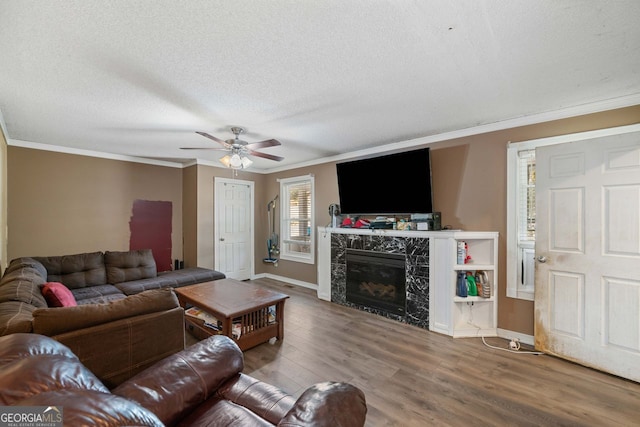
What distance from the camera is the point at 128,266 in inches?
157

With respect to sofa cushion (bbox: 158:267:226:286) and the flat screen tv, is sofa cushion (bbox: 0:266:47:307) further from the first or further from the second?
the flat screen tv

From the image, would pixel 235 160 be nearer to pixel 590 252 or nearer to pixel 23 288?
pixel 23 288

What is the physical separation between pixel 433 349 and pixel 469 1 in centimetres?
294

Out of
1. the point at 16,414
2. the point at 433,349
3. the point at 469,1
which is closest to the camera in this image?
the point at 16,414

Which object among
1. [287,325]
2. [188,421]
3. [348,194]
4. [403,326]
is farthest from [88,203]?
[403,326]

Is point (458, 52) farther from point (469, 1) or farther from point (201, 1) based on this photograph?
point (201, 1)

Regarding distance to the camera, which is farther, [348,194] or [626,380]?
[348,194]

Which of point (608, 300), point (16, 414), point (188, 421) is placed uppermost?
point (16, 414)

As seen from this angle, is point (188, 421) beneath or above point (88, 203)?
beneath

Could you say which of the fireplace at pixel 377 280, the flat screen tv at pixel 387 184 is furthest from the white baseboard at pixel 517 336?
the flat screen tv at pixel 387 184

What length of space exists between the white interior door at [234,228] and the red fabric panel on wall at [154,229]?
912 millimetres

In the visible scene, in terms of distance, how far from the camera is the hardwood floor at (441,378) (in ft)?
6.10

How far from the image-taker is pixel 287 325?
133 inches

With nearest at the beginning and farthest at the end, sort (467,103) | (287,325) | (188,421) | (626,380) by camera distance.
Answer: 1. (188,421)
2. (626,380)
3. (467,103)
4. (287,325)
